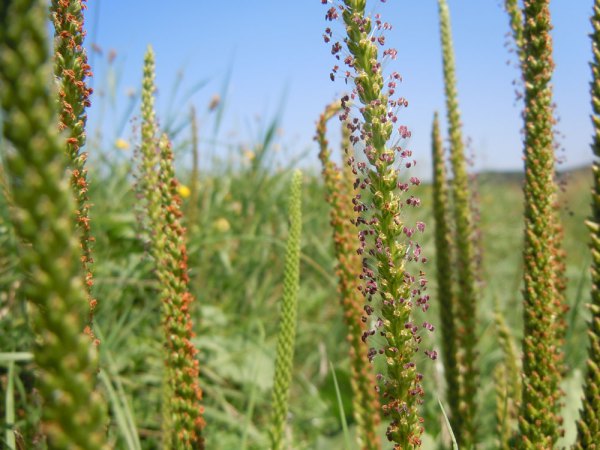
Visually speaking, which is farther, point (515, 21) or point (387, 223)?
point (515, 21)

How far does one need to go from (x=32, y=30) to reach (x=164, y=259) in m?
1.25

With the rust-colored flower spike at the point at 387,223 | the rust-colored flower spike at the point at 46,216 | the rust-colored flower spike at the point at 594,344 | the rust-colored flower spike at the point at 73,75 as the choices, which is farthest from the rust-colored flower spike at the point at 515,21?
the rust-colored flower spike at the point at 46,216

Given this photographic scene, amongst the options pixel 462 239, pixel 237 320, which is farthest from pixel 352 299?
pixel 237 320

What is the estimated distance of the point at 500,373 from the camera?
98.4 inches

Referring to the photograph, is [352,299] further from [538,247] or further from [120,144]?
[120,144]

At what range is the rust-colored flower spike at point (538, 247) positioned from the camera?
1788 mm

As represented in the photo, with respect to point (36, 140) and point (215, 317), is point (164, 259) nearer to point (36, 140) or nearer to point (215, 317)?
point (36, 140)

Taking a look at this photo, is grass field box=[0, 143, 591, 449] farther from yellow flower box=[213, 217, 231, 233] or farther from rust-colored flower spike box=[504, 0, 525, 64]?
rust-colored flower spike box=[504, 0, 525, 64]

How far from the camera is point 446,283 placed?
289 cm

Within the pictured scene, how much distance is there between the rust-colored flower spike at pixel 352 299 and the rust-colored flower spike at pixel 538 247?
0.67 m

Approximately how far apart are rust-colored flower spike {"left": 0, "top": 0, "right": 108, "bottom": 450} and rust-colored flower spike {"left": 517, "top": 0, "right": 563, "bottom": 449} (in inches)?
55.9

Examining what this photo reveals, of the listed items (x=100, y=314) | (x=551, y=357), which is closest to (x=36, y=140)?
(x=551, y=357)

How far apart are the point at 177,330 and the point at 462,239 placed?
1.67 m

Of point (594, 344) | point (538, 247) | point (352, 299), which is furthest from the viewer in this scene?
point (352, 299)
